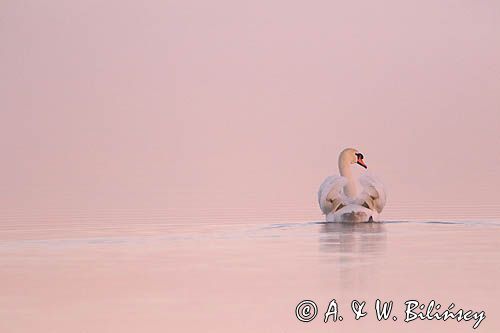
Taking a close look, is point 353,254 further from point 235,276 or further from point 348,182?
point 348,182

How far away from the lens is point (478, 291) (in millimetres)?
7258

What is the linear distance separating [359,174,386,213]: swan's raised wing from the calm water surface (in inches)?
21.0

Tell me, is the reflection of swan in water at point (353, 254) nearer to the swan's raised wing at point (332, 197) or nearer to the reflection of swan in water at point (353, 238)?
the reflection of swan in water at point (353, 238)

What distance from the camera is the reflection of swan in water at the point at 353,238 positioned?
9.96 metres

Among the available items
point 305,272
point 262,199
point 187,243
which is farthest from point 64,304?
point 262,199

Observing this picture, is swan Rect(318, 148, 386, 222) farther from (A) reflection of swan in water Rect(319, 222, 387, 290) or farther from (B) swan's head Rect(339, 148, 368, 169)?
(B) swan's head Rect(339, 148, 368, 169)

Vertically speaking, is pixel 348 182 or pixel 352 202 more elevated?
pixel 348 182

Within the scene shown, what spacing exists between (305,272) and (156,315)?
6.29ft

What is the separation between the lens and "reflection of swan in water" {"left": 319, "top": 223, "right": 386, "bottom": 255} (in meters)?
9.96
